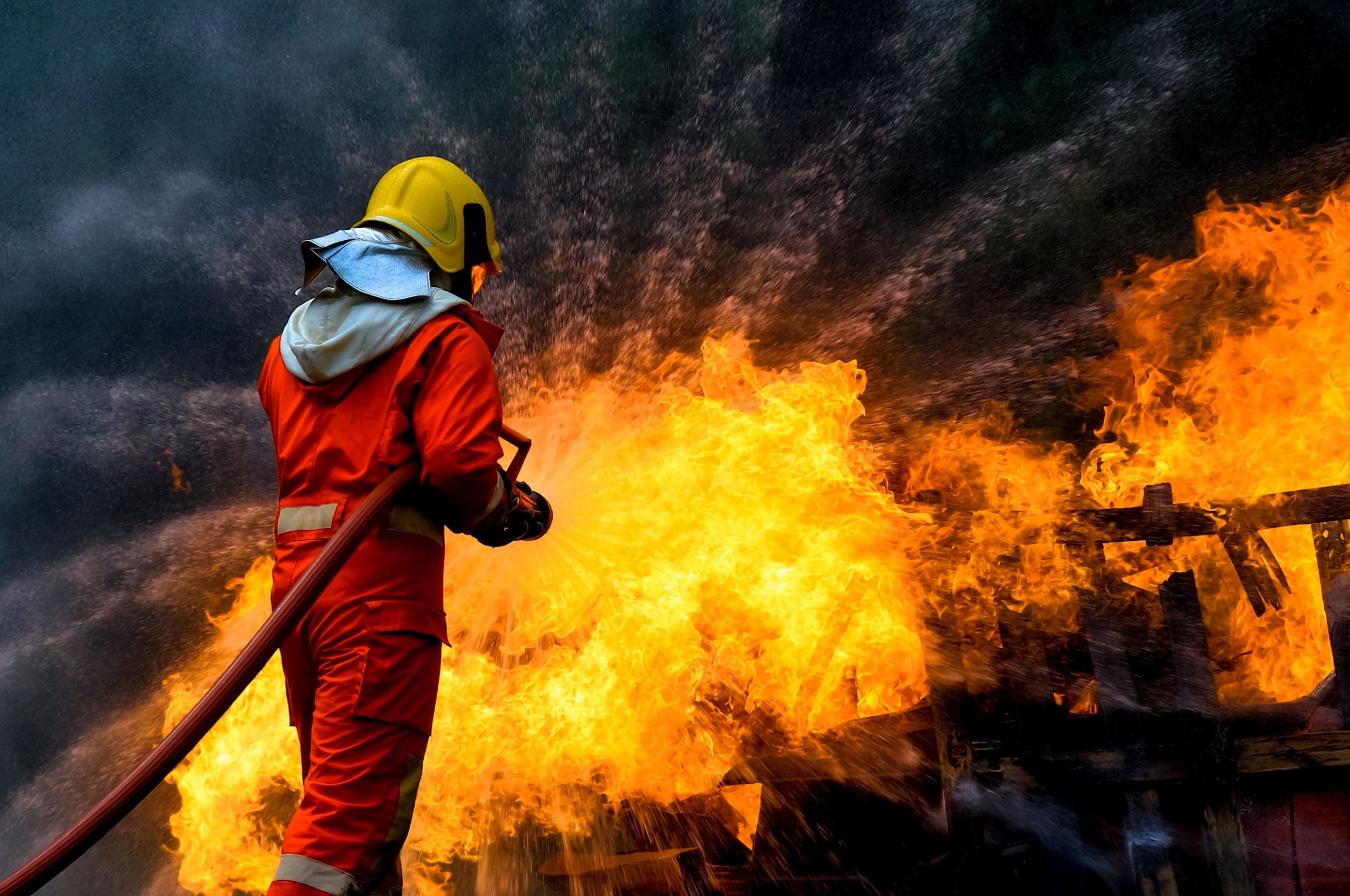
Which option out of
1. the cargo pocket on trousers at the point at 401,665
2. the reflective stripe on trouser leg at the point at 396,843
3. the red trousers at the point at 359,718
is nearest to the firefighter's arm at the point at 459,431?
the red trousers at the point at 359,718

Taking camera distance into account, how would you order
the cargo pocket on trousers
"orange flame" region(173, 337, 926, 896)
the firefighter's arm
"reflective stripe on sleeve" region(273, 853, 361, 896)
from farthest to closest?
"orange flame" region(173, 337, 926, 896), the firefighter's arm, the cargo pocket on trousers, "reflective stripe on sleeve" region(273, 853, 361, 896)

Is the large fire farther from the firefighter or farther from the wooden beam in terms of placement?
the firefighter

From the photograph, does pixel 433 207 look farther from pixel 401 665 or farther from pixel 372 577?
pixel 401 665

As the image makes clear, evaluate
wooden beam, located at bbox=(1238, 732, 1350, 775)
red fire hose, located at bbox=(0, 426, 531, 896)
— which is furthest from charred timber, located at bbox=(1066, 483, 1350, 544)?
red fire hose, located at bbox=(0, 426, 531, 896)

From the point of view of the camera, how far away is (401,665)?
233cm

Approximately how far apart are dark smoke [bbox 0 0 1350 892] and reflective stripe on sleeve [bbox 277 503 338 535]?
4191mm

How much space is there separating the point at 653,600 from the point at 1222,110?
233 inches

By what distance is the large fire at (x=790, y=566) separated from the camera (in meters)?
3.63

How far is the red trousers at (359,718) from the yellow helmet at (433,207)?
3.43 feet

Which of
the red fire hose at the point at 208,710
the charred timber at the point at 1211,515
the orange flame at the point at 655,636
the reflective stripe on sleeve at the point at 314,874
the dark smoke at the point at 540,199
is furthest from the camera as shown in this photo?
the dark smoke at the point at 540,199

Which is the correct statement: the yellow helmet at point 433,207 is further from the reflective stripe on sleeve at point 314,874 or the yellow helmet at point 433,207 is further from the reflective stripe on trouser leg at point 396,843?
the reflective stripe on sleeve at point 314,874

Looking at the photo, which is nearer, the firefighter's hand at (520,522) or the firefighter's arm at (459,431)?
the firefighter's arm at (459,431)

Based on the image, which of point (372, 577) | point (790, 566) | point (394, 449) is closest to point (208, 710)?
point (372, 577)

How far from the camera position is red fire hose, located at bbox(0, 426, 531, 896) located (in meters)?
2.13
